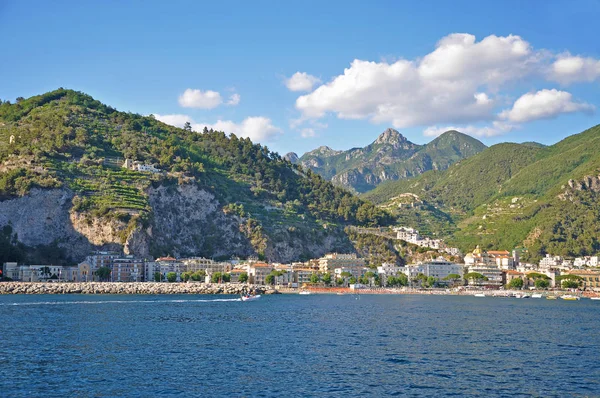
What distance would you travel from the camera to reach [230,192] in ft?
537

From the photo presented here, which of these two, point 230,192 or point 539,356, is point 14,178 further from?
point 539,356

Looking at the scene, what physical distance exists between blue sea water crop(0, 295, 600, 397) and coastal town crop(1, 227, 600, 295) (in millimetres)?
50959

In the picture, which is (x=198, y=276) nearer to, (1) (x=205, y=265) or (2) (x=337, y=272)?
(1) (x=205, y=265)

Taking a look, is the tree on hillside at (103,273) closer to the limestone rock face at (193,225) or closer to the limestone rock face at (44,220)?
the limestone rock face at (44,220)

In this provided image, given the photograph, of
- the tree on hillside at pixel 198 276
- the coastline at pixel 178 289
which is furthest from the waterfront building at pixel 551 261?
the tree on hillside at pixel 198 276

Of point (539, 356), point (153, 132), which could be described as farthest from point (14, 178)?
point (539, 356)

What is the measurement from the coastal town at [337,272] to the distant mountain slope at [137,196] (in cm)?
458

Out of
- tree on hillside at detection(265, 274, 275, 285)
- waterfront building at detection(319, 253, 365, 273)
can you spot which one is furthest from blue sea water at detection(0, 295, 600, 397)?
waterfront building at detection(319, 253, 365, 273)

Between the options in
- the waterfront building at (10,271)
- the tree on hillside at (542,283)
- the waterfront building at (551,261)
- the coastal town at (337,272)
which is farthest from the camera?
the waterfront building at (551,261)

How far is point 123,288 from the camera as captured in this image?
364 ft

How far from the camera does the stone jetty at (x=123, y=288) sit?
104562 millimetres

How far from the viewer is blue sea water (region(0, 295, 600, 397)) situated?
104ft

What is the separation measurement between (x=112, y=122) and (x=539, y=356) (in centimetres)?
15372

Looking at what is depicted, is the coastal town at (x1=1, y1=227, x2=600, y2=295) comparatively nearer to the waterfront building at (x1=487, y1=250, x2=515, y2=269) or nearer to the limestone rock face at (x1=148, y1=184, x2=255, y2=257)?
the waterfront building at (x1=487, y1=250, x2=515, y2=269)
